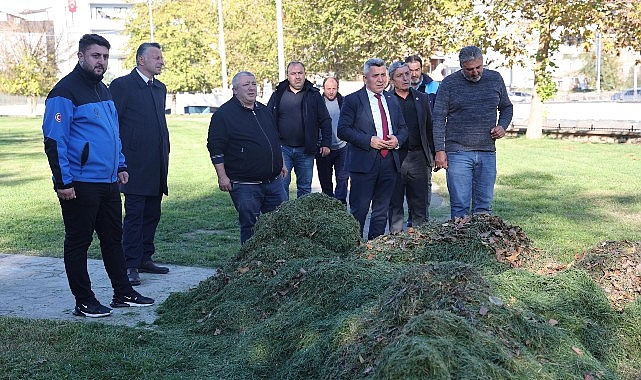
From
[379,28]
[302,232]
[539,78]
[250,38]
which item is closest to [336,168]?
[302,232]

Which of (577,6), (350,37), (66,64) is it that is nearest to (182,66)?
(66,64)

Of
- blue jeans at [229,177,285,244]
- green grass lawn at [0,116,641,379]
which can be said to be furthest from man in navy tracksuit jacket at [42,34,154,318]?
blue jeans at [229,177,285,244]

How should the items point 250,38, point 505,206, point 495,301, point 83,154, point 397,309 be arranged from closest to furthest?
1. point 397,309
2. point 495,301
3. point 83,154
4. point 505,206
5. point 250,38

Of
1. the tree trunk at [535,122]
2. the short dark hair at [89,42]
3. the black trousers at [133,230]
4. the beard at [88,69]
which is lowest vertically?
the tree trunk at [535,122]

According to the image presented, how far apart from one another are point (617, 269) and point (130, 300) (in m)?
3.78

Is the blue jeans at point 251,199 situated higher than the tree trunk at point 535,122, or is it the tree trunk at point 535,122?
the blue jeans at point 251,199

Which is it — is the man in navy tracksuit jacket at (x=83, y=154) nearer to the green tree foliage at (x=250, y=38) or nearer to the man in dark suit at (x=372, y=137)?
the man in dark suit at (x=372, y=137)

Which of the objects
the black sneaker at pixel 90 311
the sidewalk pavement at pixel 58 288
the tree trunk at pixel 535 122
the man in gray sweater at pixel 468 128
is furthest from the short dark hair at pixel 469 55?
the tree trunk at pixel 535 122

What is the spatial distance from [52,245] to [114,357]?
513 centimetres

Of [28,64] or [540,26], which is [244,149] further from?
[28,64]

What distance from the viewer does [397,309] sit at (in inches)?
176

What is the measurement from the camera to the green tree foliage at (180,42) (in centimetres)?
6969

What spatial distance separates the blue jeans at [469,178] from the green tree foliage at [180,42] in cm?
6121

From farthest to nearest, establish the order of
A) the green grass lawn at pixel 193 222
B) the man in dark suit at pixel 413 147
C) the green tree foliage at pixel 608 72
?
the green tree foliage at pixel 608 72 < the man in dark suit at pixel 413 147 < the green grass lawn at pixel 193 222
